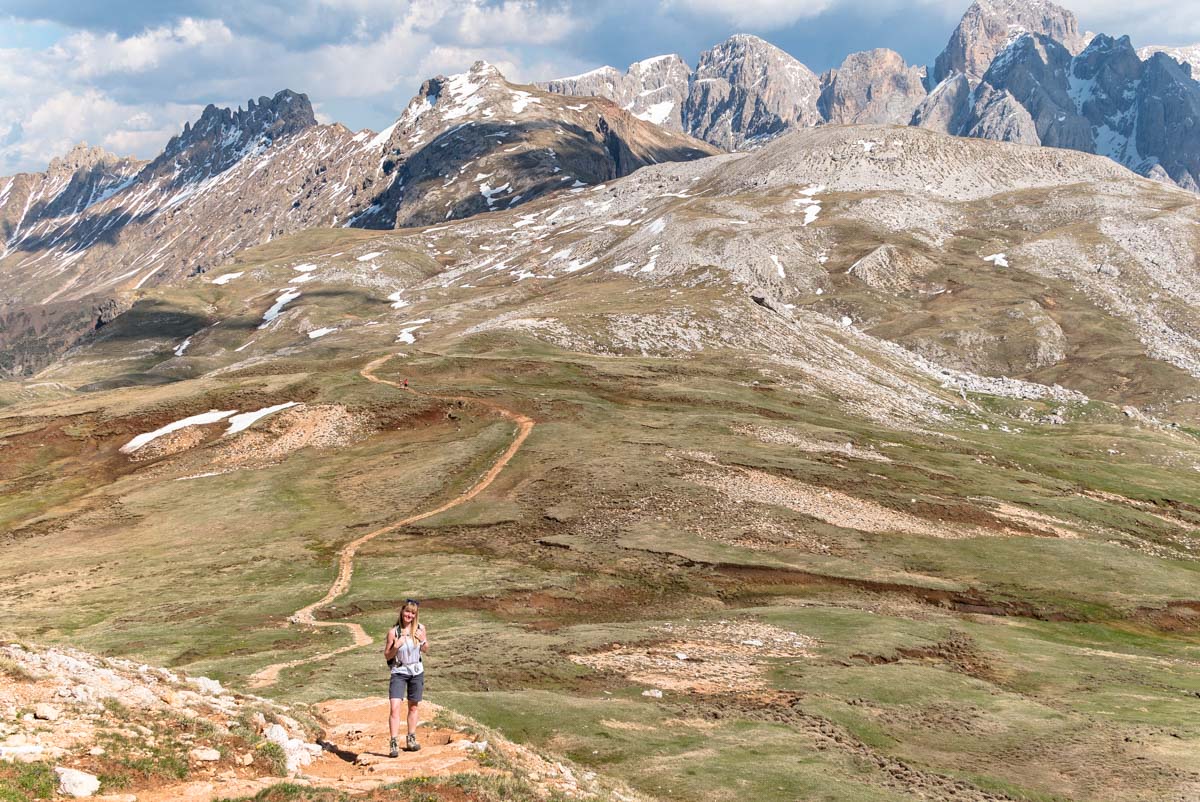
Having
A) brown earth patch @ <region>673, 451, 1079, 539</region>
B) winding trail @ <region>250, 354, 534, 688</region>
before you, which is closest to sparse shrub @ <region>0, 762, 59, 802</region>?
winding trail @ <region>250, 354, 534, 688</region>

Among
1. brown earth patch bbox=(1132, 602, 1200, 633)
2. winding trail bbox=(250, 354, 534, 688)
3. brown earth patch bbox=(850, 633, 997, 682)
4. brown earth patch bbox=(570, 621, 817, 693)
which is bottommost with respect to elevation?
brown earth patch bbox=(1132, 602, 1200, 633)

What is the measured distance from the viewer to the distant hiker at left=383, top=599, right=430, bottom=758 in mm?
24062

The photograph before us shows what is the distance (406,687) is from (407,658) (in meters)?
0.94

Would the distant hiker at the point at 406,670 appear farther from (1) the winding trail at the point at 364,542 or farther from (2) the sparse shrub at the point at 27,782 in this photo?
(1) the winding trail at the point at 364,542

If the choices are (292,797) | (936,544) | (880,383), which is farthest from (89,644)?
(880,383)

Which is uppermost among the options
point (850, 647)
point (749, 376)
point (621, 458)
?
point (749, 376)

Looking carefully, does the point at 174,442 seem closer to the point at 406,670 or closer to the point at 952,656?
the point at 406,670

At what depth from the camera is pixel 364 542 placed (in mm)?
65938

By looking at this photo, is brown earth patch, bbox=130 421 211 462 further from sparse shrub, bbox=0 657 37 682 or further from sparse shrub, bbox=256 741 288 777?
sparse shrub, bbox=256 741 288 777

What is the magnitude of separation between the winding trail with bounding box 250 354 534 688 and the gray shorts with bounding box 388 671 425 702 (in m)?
Result: 14.0

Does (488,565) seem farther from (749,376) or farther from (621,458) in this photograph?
(749,376)

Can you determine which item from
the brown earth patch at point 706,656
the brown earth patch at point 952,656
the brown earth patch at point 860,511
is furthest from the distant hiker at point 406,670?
the brown earth patch at point 860,511

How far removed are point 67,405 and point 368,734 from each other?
95609 mm

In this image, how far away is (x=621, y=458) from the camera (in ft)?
260
